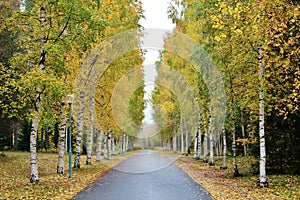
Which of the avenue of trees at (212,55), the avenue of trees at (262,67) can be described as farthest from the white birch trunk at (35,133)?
the avenue of trees at (262,67)

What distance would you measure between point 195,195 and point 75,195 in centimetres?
376

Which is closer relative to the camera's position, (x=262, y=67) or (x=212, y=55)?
(x=262, y=67)

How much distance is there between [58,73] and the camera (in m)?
14.3

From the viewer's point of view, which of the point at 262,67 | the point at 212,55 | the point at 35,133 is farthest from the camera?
the point at 212,55

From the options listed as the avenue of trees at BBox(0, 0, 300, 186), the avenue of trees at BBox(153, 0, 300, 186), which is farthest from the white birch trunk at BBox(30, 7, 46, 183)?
the avenue of trees at BBox(153, 0, 300, 186)

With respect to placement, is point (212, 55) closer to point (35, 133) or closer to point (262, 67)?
point (262, 67)

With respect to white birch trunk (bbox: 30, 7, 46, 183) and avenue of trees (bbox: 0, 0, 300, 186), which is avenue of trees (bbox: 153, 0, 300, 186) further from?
white birch trunk (bbox: 30, 7, 46, 183)

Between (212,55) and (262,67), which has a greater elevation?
(212,55)

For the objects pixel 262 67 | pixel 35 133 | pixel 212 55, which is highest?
pixel 212 55

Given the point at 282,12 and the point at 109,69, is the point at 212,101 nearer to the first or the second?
the point at 109,69

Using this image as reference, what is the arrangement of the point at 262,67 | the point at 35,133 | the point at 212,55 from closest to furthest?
the point at 35,133, the point at 262,67, the point at 212,55

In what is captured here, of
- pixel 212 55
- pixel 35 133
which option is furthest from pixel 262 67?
pixel 35 133

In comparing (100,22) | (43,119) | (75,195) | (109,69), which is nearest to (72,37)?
(100,22)

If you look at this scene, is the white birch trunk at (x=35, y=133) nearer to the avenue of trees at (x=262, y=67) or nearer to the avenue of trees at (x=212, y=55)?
the avenue of trees at (x=212, y=55)
